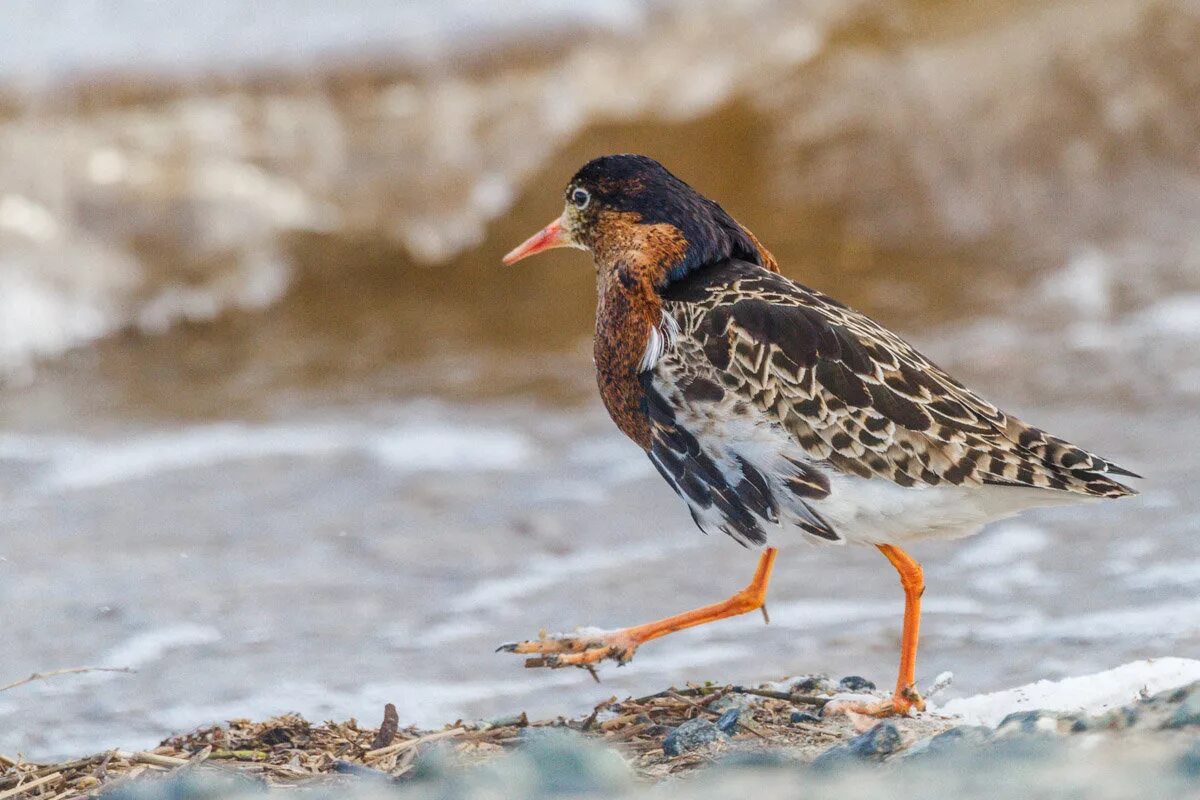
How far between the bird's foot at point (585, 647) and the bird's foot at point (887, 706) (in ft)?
2.71

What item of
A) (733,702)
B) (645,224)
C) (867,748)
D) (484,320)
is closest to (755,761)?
(867,748)

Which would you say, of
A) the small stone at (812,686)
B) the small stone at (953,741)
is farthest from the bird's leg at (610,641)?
the small stone at (953,741)

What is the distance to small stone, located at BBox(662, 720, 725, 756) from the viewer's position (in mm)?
4773

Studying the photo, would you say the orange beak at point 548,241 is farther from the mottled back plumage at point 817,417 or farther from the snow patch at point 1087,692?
the snow patch at point 1087,692

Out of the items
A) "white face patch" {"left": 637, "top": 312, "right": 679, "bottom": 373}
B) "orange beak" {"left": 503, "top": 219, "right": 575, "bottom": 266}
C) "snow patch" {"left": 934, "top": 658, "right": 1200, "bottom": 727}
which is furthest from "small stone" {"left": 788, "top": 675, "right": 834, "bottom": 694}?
"orange beak" {"left": 503, "top": 219, "right": 575, "bottom": 266}

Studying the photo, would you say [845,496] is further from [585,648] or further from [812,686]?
[585,648]

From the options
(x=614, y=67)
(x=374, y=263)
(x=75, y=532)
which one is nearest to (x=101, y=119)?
(x=374, y=263)

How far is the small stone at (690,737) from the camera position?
15.7 ft

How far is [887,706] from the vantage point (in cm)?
507

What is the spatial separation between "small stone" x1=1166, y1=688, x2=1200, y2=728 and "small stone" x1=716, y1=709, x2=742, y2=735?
4.28ft

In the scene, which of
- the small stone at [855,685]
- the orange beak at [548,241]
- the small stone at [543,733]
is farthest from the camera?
the orange beak at [548,241]

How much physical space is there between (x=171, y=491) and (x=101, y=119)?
5055 mm

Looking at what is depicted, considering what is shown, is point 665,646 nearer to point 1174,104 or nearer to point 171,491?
point 171,491

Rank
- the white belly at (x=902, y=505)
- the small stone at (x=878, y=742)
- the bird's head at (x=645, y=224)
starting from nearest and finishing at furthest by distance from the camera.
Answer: the small stone at (x=878, y=742) < the white belly at (x=902, y=505) < the bird's head at (x=645, y=224)
